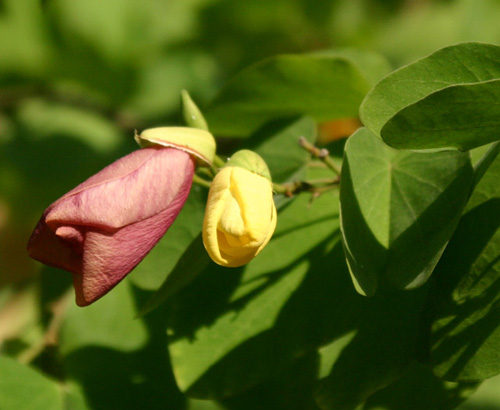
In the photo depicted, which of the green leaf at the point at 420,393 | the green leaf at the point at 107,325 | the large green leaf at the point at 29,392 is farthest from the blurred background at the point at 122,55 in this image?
the green leaf at the point at 420,393

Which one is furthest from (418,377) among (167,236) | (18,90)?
(18,90)

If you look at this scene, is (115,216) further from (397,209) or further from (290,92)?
(290,92)

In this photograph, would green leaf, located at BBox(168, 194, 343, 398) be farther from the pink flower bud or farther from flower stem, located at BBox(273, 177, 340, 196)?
the pink flower bud

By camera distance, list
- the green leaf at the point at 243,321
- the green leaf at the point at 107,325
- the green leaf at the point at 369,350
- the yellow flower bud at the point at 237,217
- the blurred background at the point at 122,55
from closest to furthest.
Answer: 1. the yellow flower bud at the point at 237,217
2. the green leaf at the point at 369,350
3. the green leaf at the point at 243,321
4. the green leaf at the point at 107,325
5. the blurred background at the point at 122,55

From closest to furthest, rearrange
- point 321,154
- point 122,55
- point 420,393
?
point 321,154 → point 420,393 → point 122,55

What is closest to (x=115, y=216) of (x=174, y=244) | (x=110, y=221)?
(x=110, y=221)

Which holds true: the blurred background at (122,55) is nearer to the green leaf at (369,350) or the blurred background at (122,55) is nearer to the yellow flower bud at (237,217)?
the green leaf at (369,350)

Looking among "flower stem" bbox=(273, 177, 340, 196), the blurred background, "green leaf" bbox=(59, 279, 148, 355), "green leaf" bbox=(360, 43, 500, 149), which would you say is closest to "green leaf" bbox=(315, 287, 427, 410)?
"flower stem" bbox=(273, 177, 340, 196)
